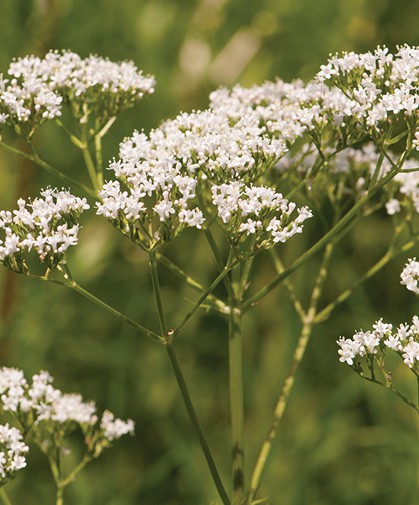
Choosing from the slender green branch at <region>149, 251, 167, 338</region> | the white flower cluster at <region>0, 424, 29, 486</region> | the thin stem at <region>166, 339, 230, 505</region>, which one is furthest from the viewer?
the white flower cluster at <region>0, 424, 29, 486</region>

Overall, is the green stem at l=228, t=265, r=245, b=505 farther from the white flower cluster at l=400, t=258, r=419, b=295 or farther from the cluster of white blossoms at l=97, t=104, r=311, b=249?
the white flower cluster at l=400, t=258, r=419, b=295

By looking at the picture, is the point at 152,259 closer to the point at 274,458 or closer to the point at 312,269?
the point at 274,458

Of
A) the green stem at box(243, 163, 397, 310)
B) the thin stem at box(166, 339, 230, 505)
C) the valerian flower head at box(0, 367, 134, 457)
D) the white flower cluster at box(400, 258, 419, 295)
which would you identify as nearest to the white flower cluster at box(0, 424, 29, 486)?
the valerian flower head at box(0, 367, 134, 457)

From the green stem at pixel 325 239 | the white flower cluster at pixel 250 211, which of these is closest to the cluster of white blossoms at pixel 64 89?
the white flower cluster at pixel 250 211

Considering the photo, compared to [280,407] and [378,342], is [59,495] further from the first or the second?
[378,342]

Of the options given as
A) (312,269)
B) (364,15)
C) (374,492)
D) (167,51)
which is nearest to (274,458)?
(374,492)

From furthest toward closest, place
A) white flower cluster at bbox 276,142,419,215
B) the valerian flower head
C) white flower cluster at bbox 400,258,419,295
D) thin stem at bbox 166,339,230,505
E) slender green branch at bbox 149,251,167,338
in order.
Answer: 1. white flower cluster at bbox 276,142,419,215
2. the valerian flower head
3. white flower cluster at bbox 400,258,419,295
4. thin stem at bbox 166,339,230,505
5. slender green branch at bbox 149,251,167,338
